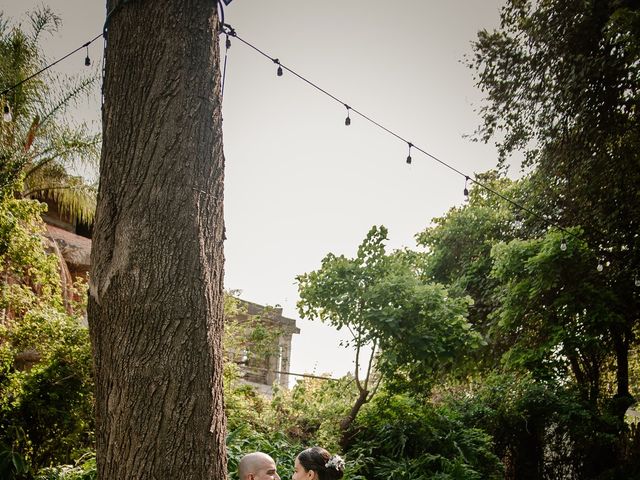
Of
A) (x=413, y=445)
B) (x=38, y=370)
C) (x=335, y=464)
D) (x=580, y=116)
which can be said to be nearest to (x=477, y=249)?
(x=580, y=116)

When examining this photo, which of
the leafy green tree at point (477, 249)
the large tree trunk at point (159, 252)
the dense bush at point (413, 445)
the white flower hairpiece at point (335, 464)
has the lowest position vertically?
the dense bush at point (413, 445)

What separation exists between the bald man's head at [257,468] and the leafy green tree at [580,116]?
7.75 m

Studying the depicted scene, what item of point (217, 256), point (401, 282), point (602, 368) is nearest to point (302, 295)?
point (401, 282)

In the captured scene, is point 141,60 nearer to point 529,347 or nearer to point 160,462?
point 160,462

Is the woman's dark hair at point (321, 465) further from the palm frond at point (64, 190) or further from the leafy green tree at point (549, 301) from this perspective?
the palm frond at point (64, 190)

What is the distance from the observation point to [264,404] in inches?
360

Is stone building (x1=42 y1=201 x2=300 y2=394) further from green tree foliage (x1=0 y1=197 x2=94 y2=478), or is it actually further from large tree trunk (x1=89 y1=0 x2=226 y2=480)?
large tree trunk (x1=89 y1=0 x2=226 y2=480)

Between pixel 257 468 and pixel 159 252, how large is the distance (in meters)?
2.49

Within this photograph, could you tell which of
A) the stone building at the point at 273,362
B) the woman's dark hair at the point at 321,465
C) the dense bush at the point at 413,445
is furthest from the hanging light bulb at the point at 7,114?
the woman's dark hair at the point at 321,465

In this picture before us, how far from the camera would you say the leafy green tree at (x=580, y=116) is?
9.43 meters

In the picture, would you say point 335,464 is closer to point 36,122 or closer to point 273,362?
point 36,122

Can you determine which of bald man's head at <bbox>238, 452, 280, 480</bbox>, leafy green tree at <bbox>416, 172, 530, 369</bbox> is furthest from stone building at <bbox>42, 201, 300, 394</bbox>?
bald man's head at <bbox>238, 452, 280, 480</bbox>

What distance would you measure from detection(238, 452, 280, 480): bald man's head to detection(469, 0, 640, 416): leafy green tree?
775 cm

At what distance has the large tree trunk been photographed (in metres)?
2.16
